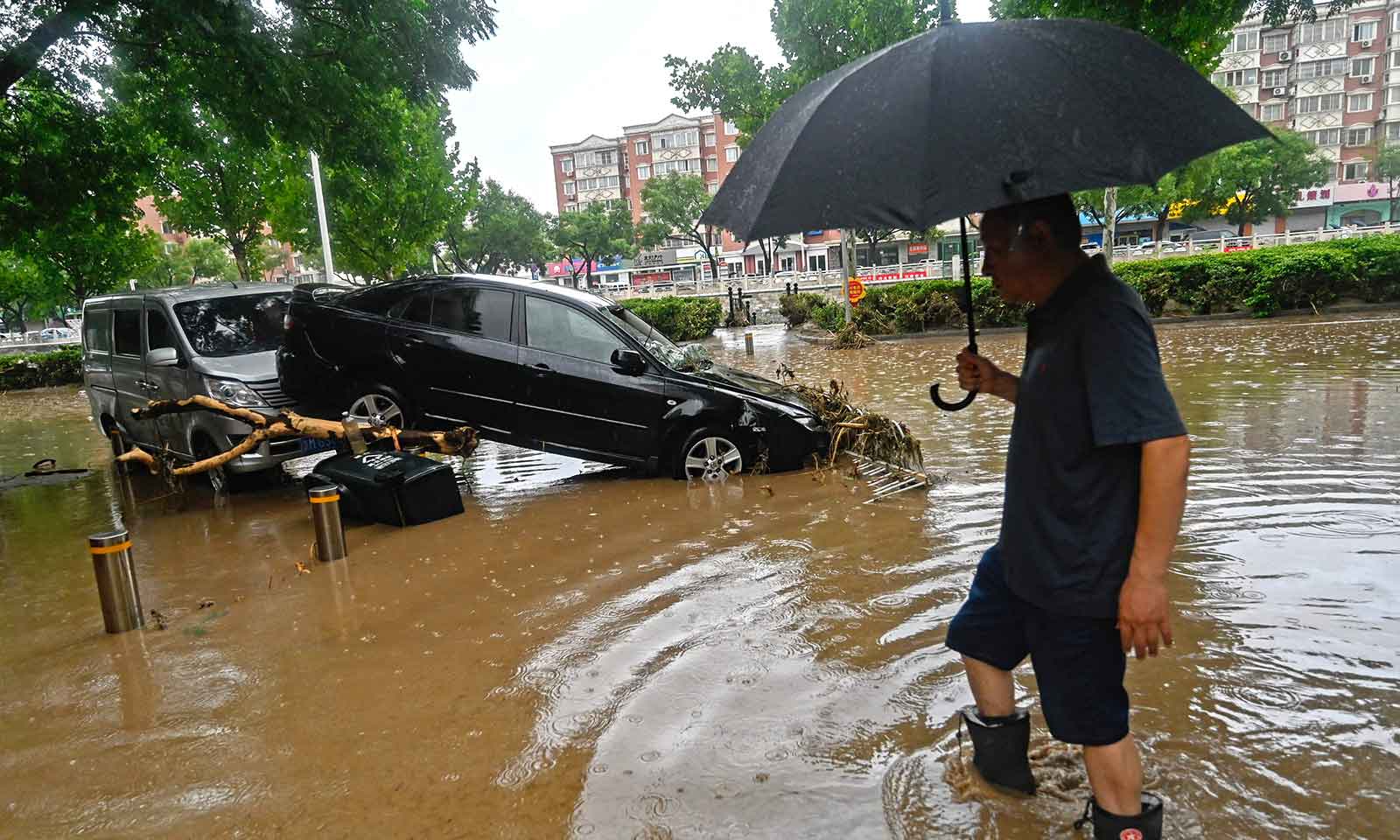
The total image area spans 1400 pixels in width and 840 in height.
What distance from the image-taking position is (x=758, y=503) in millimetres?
6688

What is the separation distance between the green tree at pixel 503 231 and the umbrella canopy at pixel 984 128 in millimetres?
53416

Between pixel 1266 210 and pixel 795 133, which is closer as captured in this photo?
pixel 795 133

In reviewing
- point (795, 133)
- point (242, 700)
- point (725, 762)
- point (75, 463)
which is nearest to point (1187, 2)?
point (795, 133)

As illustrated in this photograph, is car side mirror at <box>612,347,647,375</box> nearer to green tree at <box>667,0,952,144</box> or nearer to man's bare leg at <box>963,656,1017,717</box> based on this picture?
man's bare leg at <box>963,656,1017,717</box>

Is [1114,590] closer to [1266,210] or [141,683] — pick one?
[141,683]

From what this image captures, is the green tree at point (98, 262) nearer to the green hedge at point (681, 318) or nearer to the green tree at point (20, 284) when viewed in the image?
the green tree at point (20, 284)

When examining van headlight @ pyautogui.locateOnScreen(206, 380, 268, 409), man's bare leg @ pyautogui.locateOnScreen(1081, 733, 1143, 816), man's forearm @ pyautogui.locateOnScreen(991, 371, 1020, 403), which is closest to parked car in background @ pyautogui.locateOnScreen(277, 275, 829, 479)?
van headlight @ pyautogui.locateOnScreen(206, 380, 268, 409)

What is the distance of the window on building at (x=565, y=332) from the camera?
24.4ft

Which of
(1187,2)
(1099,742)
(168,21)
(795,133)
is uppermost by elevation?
(168,21)

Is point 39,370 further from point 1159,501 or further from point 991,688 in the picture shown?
point 1159,501

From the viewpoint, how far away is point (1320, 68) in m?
60.3

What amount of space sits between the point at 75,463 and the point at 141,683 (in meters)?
9.73

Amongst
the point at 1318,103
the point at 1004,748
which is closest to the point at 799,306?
the point at 1004,748

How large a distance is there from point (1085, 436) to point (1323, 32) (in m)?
77.6
